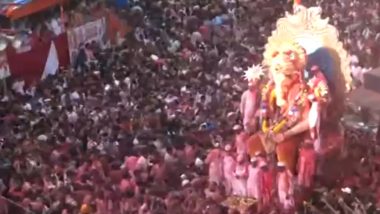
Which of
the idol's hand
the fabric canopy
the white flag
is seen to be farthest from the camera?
the white flag

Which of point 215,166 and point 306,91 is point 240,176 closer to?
point 215,166

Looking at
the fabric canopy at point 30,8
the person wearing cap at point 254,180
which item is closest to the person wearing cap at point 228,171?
the person wearing cap at point 254,180

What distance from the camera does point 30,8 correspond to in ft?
32.8

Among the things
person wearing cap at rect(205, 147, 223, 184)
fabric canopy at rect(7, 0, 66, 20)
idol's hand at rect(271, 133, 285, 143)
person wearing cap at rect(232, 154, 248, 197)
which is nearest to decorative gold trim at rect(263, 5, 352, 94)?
idol's hand at rect(271, 133, 285, 143)

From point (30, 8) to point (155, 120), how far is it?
7.03ft

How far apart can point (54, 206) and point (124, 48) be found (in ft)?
8.09

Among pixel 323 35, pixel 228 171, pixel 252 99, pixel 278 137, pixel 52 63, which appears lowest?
pixel 228 171

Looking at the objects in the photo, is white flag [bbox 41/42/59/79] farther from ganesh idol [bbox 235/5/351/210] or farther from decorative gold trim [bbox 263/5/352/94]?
decorative gold trim [bbox 263/5/352/94]

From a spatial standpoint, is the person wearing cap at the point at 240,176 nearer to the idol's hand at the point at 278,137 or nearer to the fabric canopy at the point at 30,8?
the idol's hand at the point at 278,137

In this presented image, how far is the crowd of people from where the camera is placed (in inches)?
303

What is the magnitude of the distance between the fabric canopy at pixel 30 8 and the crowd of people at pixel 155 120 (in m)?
0.66

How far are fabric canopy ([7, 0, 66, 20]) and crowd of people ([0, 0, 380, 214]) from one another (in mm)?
661

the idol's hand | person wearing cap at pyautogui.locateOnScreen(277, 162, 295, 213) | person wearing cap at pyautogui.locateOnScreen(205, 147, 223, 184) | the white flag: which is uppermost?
the white flag

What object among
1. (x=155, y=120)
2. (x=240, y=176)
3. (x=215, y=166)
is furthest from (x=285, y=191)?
(x=155, y=120)
